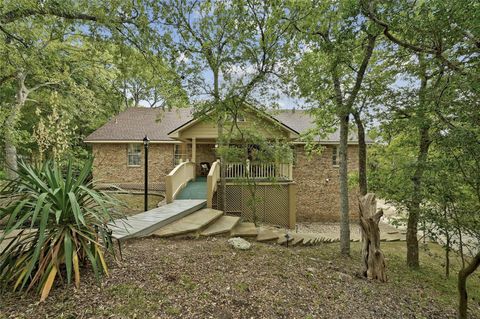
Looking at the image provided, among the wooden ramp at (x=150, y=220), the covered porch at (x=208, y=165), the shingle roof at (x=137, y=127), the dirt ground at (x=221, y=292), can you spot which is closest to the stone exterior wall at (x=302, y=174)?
the shingle roof at (x=137, y=127)

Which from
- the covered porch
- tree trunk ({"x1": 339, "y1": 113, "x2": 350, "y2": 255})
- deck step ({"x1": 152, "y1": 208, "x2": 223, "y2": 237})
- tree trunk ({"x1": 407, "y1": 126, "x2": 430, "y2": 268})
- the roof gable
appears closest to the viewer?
tree trunk ({"x1": 407, "y1": 126, "x2": 430, "y2": 268})

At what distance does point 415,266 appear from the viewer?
6.57 metres

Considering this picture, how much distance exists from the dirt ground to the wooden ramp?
1.04 feet

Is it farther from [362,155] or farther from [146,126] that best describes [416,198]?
[146,126]

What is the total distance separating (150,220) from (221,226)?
5.88 feet

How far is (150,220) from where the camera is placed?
218 inches

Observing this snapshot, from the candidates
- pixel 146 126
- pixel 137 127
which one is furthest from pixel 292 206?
pixel 137 127

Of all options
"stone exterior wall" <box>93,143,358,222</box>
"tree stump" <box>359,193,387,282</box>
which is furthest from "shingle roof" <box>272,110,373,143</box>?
"tree stump" <box>359,193,387,282</box>

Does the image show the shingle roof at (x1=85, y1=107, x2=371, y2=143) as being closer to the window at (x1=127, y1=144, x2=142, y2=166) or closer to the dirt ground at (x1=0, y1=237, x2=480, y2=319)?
the window at (x1=127, y1=144, x2=142, y2=166)

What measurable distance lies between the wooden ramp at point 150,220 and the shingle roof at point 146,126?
723cm

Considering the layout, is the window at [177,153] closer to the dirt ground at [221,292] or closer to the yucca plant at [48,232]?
the dirt ground at [221,292]

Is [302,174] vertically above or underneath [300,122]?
underneath

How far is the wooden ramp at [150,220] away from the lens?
4.53m

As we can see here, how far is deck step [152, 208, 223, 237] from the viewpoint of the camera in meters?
5.05
